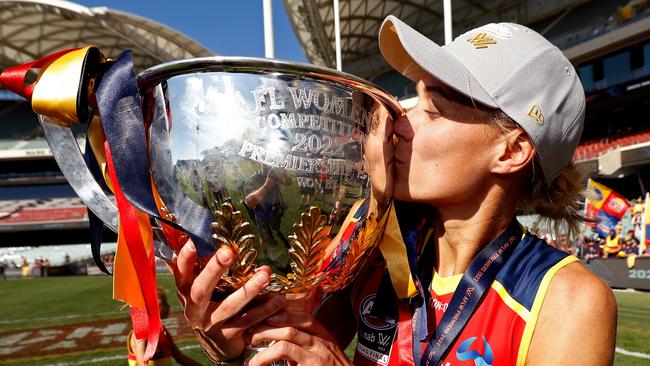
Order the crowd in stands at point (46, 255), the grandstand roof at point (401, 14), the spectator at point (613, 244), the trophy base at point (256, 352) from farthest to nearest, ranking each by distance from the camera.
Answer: the crowd in stands at point (46, 255) < the grandstand roof at point (401, 14) < the spectator at point (613, 244) < the trophy base at point (256, 352)

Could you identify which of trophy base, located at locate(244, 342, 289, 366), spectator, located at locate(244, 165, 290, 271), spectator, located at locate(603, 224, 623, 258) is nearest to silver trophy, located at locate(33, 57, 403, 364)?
spectator, located at locate(244, 165, 290, 271)

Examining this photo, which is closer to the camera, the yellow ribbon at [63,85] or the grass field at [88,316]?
the yellow ribbon at [63,85]

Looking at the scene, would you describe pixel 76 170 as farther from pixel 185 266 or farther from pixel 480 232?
pixel 480 232

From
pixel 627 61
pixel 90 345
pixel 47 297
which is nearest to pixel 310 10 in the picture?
pixel 627 61

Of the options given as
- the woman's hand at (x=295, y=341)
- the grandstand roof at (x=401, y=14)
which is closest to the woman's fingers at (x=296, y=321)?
the woman's hand at (x=295, y=341)

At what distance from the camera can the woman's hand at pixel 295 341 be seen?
0.91 metres

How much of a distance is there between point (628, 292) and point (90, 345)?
9.82 metres

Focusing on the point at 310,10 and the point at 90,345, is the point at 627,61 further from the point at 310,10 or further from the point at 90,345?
the point at 90,345

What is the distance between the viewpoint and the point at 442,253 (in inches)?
47.4

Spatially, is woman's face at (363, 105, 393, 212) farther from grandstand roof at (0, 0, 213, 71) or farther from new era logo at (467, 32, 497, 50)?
grandstand roof at (0, 0, 213, 71)

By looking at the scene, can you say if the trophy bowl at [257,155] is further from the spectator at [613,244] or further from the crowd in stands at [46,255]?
the crowd in stands at [46,255]

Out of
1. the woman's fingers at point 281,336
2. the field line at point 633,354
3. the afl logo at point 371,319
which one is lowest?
the field line at point 633,354

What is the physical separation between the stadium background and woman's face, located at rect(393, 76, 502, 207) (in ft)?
19.7

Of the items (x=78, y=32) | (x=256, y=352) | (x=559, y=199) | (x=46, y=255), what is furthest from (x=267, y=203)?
(x=46, y=255)
